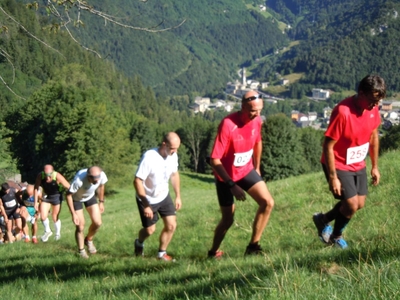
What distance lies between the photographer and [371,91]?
522 cm

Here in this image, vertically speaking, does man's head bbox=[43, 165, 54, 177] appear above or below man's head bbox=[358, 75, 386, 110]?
below

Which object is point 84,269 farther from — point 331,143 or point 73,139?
point 73,139

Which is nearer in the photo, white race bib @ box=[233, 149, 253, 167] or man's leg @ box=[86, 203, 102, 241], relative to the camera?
white race bib @ box=[233, 149, 253, 167]

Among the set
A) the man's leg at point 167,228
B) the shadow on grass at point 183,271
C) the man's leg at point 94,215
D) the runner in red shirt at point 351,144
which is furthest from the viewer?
the man's leg at point 94,215

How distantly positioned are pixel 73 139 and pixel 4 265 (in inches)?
1474

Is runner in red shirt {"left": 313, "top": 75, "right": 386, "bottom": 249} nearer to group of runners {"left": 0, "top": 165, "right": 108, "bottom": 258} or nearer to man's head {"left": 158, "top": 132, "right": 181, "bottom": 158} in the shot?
man's head {"left": 158, "top": 132, "right": 181, "bottom": 158}

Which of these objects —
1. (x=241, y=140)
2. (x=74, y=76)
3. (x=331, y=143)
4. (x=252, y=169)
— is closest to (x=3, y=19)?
(x=241, y=140)

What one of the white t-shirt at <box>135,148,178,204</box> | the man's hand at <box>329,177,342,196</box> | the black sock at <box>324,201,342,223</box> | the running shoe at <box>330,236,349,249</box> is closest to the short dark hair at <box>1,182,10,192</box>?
the white t-shirt at <box>135,148,178,204</box>

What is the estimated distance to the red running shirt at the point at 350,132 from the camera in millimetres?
5391

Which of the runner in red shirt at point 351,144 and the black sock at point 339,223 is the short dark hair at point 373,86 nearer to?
the runner in red shirt at point 351,144

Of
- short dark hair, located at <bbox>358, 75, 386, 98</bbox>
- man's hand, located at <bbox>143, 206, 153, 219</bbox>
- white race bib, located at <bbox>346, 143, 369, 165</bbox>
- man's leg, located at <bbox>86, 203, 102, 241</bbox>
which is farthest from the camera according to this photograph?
man's leg, located at <bbox>86, 203, 102, 241</bbox>

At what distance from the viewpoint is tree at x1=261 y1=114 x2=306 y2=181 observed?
5225cm

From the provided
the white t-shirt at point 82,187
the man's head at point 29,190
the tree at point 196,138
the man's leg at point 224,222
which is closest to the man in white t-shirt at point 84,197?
the white t-shirt at point 82,187

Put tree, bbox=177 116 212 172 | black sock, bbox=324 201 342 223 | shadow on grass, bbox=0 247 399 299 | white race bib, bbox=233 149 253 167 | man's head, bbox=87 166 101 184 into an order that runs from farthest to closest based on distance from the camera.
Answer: tree, bbox=177 116 212 172 → man's head, bbox=87 166 101 184 → black sock, bbox=324 201 342 223 → white race bib, bbox=233 149 253 167 → shadow on grass, bbox=0 247 399 299
